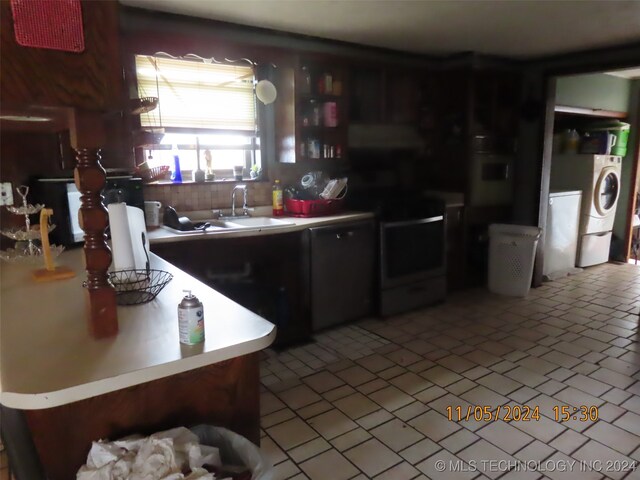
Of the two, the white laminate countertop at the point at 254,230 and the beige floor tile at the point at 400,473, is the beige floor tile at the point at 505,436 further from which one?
the white laminate countertop at the point at 254,230

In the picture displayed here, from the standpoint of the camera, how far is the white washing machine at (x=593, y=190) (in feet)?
16.3

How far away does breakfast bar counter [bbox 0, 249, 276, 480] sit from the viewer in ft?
3.20

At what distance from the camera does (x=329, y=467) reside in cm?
193

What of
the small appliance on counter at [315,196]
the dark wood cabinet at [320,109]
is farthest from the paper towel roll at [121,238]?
the dark wood cabinet at [320,109]

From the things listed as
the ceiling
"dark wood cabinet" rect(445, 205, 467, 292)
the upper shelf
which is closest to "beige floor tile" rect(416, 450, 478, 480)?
"dark wood cabinet" rect(445, 205, 467, 292)

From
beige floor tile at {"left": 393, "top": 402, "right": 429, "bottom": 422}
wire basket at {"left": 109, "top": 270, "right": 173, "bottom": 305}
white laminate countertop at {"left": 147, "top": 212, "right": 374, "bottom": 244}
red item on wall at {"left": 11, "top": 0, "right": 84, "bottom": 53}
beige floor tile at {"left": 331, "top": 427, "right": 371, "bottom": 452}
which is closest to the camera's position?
red item on wall at {"left": 11, "top": 0, "right": 84, "bottom": 53}

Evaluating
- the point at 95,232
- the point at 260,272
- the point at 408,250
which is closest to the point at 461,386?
the point at 408,250

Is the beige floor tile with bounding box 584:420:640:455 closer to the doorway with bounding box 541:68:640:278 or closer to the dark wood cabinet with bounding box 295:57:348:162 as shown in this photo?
the dark wood cabinet with bounding box 295:57:348:162

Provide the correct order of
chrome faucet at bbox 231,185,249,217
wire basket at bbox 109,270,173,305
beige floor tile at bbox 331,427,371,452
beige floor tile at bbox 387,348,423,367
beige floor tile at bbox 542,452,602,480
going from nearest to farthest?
wire basket at bbox 109,270,173,305 < beige floor tile at bbox 542,452,602,480 < beige floor tile at bbox 331,427,371,452 < beige floor tile at bbox 387,348,423,367 < chrome faucet at bbox 231,185,249,217

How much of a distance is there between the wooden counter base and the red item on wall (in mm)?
797

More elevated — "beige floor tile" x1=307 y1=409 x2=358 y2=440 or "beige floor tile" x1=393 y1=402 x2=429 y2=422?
"beige floor tile" x1=393 y1=402 x2=429 y2=422

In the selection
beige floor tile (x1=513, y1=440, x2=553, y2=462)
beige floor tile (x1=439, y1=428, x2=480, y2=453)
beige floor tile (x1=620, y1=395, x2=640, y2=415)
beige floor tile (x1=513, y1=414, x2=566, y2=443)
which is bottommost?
beige floor tile (x1=439, y1=428, x2=480, y2=453)

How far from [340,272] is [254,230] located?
79cm

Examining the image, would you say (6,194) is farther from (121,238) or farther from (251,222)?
(251,222)
